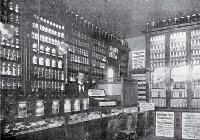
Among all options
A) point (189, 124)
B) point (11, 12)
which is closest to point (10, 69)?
point (11, 12)

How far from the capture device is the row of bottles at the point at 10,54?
4707 mm

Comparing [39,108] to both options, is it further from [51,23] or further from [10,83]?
[51,23]

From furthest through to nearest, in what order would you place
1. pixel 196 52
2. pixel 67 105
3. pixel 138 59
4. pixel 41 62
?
pixel 138 59 → pixel 196 52 → pixel 41 62 → pixel 67 105

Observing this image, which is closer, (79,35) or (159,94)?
(79,35)

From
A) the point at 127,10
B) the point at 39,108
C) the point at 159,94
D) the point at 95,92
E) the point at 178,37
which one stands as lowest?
the point at 159,94

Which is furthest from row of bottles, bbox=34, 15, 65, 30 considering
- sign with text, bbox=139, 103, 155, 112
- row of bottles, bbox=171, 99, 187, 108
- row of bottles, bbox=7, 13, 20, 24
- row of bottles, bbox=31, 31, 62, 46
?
row of bottles, bbox=171, 99, 187, 108

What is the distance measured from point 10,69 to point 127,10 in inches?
159

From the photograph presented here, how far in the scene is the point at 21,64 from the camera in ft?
16.5

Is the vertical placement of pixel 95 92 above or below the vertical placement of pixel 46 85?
below

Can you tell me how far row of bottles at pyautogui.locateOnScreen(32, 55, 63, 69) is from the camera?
5.50 meters

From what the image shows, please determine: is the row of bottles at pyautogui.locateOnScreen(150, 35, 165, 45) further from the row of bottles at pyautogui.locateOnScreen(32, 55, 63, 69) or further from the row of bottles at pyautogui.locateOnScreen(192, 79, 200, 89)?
the row of bottles at pyautogui.locateOnScreen(32, 55, 63, 69)

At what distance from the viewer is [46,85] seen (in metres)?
5.87

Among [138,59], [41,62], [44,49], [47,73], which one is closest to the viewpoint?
[41,62]

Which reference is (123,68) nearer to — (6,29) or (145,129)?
(145,129)
